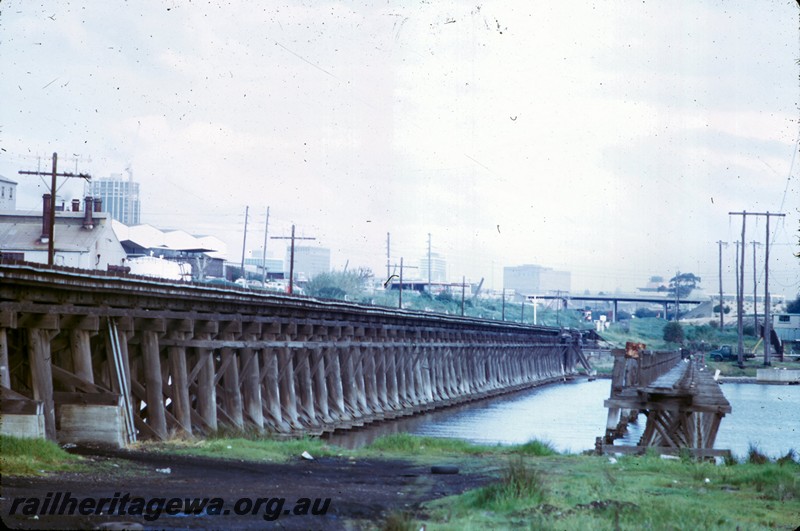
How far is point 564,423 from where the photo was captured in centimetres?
4556

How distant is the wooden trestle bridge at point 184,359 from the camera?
1769cm

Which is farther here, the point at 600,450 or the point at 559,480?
the point at 600,450

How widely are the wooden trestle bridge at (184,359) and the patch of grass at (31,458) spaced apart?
0.94 metres

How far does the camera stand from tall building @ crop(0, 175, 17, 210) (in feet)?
208

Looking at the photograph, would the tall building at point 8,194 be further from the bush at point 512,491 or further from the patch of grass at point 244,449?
the bush at point 512,491

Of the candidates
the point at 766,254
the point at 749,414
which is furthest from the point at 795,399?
the point at 766,254

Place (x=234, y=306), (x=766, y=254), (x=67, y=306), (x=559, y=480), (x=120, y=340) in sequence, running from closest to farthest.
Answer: (x=559, y=480), (x=67, y=306), (x=120, y=340), (x=234, y=306), (x=766, y=254)

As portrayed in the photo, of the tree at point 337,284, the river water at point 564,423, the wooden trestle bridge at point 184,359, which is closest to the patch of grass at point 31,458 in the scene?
the wooden trestle bridge at point 184,359

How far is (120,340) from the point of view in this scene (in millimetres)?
20844

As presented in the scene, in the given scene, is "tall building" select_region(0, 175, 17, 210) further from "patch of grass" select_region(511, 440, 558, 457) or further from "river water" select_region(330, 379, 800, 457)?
"patch of grass" select_region(511, 440, 558, 457)

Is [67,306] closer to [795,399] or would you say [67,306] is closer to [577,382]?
[795,399]

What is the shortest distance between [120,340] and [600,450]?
372 inches

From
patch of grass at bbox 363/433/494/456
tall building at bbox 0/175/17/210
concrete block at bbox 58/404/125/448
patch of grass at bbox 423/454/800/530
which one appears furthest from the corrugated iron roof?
patch of grass at bbox 423/454/800/530

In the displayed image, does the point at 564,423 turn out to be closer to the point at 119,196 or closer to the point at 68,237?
the point at 68,237
